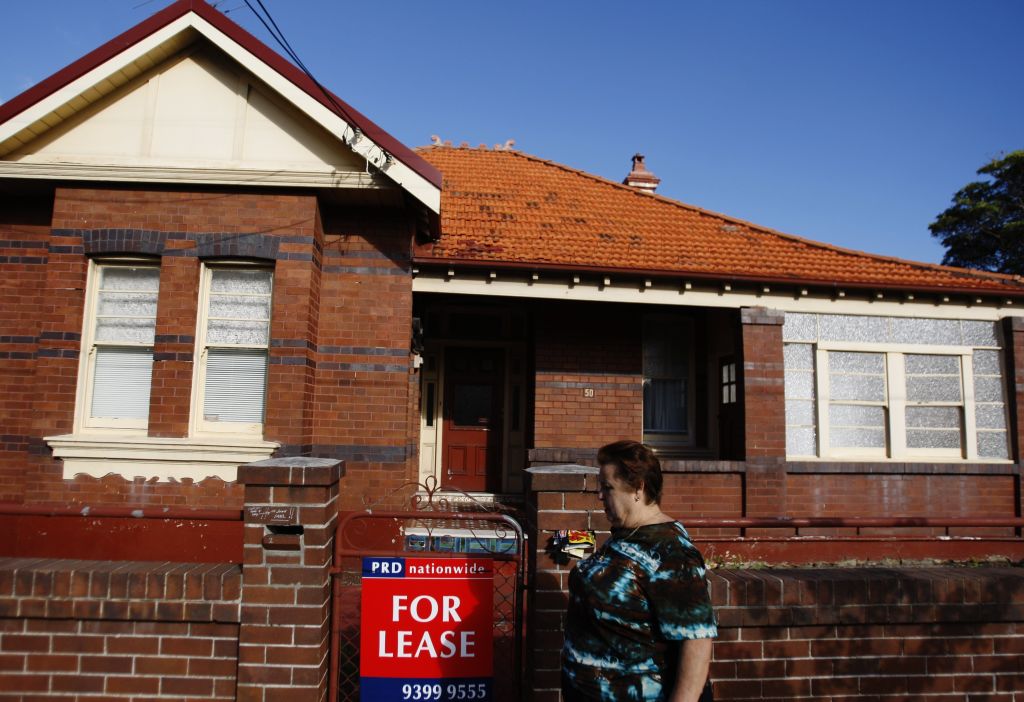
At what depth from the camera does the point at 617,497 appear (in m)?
2.28

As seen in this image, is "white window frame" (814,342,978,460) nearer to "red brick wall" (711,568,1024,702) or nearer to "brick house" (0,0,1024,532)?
"brick house" (0,0,1024,532)

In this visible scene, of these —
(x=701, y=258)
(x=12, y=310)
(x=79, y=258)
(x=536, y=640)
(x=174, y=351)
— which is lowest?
(x=536, y=640)

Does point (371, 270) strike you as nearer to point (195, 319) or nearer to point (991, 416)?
point (195, 319)

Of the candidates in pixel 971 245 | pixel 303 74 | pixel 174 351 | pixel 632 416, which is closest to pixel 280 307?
pixel 174 351

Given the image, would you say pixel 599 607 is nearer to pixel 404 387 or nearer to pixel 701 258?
pixel 404 387

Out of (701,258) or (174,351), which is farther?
(701,258)

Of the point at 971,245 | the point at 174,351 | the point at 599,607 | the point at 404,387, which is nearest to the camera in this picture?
the point at 599,607

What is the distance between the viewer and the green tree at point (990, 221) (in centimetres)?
2709

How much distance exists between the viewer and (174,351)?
658 cm

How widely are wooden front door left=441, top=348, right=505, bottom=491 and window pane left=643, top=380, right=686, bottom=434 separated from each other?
7.22 ft

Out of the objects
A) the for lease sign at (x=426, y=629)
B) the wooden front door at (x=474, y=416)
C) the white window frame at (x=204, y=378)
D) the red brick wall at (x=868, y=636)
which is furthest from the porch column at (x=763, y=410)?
the white window frame at (x=204, y=378)

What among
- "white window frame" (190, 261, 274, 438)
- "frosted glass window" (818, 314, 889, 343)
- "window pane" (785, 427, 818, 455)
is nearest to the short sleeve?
"white window frame" (190, 261, 274, 438)

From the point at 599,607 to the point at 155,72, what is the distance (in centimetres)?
741

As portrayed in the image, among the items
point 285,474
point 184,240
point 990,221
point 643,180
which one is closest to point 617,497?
point 285,474
